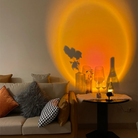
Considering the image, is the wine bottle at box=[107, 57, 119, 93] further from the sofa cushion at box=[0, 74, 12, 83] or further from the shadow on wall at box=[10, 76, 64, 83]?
the sofa cushion at box=[0, 74, 12, 83]

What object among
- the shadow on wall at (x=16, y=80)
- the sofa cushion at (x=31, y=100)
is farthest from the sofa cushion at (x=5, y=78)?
the sofa cushion at (x=31, y=100)

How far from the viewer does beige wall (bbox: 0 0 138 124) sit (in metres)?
2.84

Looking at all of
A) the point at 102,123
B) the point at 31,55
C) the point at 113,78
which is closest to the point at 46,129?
the point at 102,123

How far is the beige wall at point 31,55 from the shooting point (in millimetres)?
2838

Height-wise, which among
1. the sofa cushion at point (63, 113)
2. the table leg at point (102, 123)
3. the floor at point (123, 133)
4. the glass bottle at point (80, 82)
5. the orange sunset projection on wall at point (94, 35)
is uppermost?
the orange sunset projection on wall at point (94, 35)

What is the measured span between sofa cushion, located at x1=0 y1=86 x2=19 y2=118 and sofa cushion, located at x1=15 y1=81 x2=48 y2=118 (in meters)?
0.09

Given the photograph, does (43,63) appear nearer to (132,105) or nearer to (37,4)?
(37,4)

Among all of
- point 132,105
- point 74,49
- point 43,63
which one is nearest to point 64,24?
point 74,49

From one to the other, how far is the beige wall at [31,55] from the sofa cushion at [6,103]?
597mm

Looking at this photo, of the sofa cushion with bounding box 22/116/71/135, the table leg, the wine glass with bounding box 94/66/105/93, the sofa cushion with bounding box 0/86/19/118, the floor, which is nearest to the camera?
the sofa cushion with bounding box 22/116/71/135

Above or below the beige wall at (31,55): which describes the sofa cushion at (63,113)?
below

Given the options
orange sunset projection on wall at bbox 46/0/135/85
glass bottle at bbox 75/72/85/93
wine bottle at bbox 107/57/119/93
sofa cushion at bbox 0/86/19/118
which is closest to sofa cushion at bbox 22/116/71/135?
sofa cushion at bbox 0/86/19/118

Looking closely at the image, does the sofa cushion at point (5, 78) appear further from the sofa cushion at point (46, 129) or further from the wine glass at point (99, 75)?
the wine glass at point (99, 75)

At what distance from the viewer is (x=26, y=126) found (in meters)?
1.85
